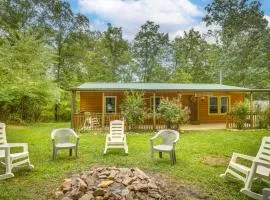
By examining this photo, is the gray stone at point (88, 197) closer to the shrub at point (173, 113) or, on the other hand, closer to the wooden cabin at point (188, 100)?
the shrub at point (173, 113)

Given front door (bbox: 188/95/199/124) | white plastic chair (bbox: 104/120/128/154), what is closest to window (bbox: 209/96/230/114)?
front door (bbox: 188/95/199/124)

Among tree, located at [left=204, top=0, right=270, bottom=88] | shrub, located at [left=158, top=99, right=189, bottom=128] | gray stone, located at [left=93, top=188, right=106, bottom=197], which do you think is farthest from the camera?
tree, located at [left=204, top=0, right=270, bottom=88]

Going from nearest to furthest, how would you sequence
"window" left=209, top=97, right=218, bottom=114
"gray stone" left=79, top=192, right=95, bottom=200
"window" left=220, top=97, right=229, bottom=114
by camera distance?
"gray stone" left=79, top=192, right=95, bottom=200
"window" left=209, top=97, right=218, bottom=114
"window" left=220, top=97, right=229, bottom=114

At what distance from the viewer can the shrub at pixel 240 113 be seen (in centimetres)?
1513

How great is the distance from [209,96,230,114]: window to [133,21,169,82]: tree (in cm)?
1197

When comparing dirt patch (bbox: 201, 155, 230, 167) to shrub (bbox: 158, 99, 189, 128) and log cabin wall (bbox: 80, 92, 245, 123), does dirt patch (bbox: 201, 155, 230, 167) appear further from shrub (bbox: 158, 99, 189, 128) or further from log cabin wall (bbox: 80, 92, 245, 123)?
log cabin wall (bbox: 80, 92, 245, 123)

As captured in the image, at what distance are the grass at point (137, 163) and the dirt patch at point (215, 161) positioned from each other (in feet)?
0.38

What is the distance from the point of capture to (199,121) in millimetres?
18703

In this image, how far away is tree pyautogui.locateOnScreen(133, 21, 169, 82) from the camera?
30.4 meters

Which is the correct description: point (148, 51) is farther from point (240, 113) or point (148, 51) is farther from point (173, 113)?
point (173, 113)

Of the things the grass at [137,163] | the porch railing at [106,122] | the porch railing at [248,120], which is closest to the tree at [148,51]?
the porch railing at [106,122]

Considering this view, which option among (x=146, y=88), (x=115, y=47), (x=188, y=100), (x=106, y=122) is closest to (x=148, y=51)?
(x=115, y=47)

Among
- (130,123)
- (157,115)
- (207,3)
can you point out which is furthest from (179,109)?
(207,3)

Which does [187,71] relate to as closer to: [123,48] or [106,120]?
[123,48]
